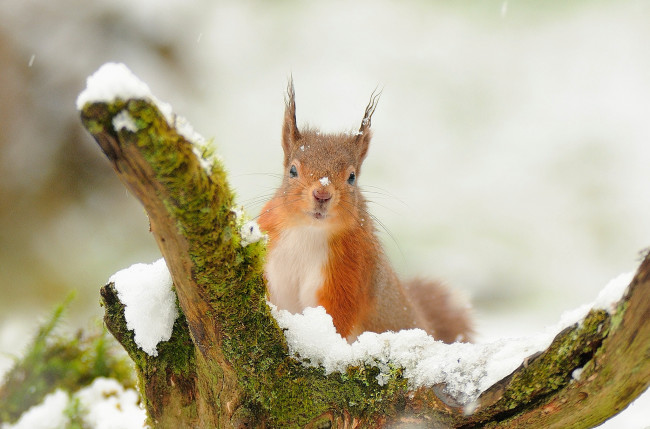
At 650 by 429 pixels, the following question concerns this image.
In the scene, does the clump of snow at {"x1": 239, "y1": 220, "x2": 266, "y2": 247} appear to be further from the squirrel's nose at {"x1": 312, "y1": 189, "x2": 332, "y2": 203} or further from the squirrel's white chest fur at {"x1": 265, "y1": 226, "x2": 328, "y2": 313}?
the squirrel's white chest fur at {"x1": 265, "y1": 226, "x2": 328, "y2": 313}

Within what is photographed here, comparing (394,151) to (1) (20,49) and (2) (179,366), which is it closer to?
(1) (20,49)

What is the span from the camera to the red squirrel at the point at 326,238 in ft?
7.56

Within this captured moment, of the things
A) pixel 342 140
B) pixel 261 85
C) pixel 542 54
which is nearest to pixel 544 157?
pixel 542 54

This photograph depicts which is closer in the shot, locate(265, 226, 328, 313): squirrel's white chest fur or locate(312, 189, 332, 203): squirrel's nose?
locate(312, 189, 332, 203): squirrel's nose

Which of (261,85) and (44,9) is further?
(261,85)

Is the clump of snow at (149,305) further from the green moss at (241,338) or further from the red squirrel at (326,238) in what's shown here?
the red squirrel at (326,238)

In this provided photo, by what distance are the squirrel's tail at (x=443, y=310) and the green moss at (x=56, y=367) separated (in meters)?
1.38

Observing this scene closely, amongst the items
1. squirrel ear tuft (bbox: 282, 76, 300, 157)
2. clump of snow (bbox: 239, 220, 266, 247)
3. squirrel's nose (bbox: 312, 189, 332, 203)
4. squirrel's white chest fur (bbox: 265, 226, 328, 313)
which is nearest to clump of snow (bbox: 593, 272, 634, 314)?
clump of snow (bbox: 239, 220, 266, 247)

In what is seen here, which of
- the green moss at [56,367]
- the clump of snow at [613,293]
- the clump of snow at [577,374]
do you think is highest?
the green moss at [56,367]

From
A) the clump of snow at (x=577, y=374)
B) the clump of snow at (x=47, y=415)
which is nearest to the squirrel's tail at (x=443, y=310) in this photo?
the clump of snow at (x=47, y=415)

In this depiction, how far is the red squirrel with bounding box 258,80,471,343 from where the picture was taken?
2.30 meters

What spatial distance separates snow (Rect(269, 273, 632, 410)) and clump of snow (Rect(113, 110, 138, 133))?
2.47 feet

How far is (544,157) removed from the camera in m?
4.85

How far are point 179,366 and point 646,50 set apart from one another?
454 cm
